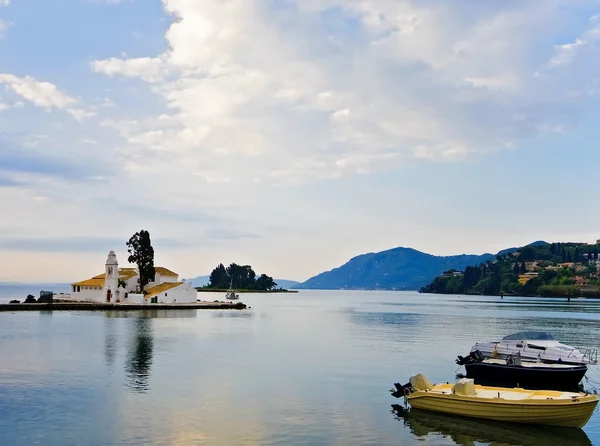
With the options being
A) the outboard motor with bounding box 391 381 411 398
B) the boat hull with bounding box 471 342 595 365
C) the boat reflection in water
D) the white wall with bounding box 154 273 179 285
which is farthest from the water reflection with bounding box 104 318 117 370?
the white wall with bounding box 154 273 179 285

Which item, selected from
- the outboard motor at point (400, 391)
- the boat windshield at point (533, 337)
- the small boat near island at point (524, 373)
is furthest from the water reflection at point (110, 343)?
the boat windshield at point (533, 337)

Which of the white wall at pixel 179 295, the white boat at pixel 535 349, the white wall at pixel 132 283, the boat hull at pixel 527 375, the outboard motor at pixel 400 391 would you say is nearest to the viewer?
the outboard motor at pixel 400 391

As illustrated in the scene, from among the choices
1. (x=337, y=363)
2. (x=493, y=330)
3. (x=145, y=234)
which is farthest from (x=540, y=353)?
(x=145, y=234)

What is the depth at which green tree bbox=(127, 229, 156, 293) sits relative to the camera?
417ft

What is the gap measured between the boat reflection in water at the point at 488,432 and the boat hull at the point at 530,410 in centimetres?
27

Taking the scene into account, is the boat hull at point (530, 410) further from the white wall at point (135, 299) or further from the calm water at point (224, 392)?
the white wall at point (135, 299)

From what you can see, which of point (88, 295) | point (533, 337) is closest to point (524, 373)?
point (533, 337)

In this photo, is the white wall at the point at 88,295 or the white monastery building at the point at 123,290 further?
the white wall at the point at 88,295

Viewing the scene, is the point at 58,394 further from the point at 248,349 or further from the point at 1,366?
the point at 248,349

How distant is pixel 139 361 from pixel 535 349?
29.5m

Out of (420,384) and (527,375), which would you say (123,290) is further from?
(420,384)

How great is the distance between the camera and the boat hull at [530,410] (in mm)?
26297

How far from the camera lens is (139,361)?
145 feet

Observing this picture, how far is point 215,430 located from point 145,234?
355 ft
